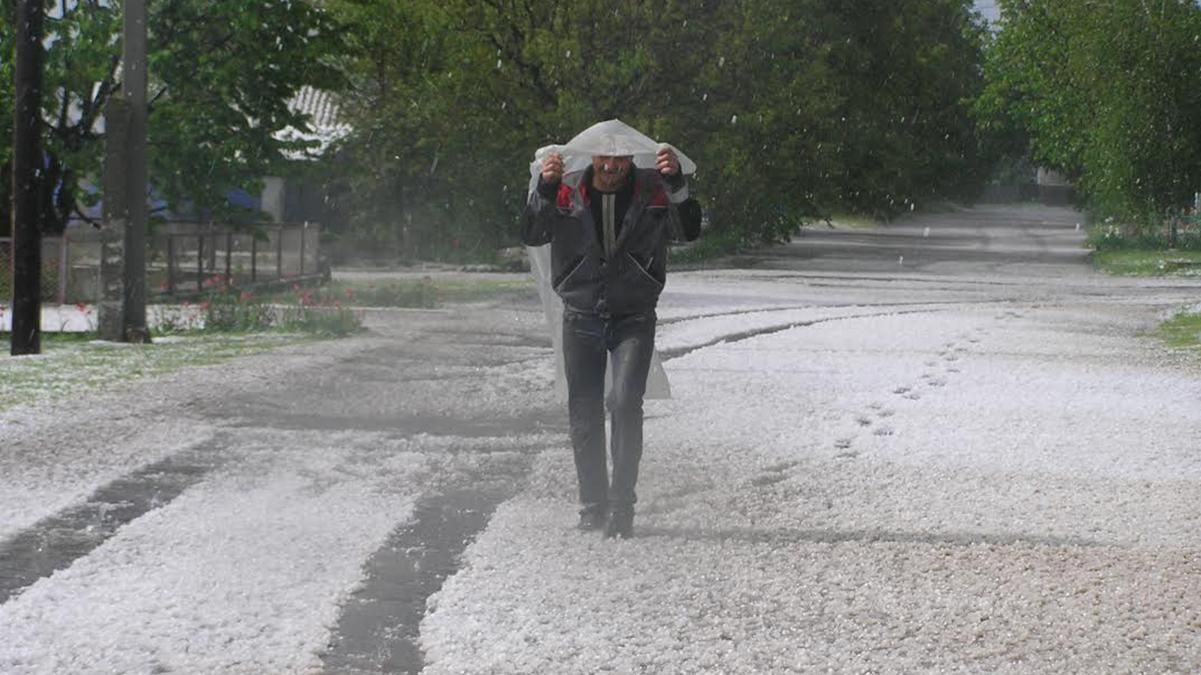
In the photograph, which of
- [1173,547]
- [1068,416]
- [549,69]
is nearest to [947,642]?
[1173,547]

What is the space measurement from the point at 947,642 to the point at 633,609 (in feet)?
3.74

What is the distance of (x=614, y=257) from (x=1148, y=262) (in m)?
38.0

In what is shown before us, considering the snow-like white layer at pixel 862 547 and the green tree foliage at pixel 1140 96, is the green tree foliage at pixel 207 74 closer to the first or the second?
the snow-like white layer at pixel 862 547

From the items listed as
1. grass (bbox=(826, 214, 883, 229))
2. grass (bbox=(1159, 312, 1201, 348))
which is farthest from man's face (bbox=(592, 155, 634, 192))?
grass (bbox=(826, 214, 883, 229))

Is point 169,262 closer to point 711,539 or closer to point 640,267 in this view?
point 640,267

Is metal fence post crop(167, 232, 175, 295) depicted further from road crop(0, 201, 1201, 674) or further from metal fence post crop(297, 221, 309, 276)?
road crop(0, 201, 1201, 674)

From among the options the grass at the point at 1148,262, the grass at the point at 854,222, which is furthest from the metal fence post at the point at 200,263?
the grass at the point at 854,222

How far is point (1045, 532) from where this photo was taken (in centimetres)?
877

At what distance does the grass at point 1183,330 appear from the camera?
2091 cm

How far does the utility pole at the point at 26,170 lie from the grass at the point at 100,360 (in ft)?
1.12

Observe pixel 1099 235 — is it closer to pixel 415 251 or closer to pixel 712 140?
pixel 712 140

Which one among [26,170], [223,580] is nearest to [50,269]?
[26,170]

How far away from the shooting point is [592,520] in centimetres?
865

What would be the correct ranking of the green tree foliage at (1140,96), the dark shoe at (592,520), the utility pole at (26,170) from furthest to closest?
the green tree foliage at (1140,96) < the utility pole at (26,170) < the dark shoe at (592,520)
